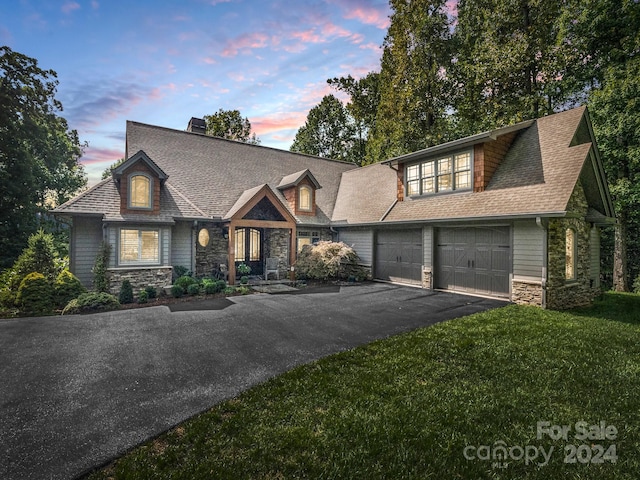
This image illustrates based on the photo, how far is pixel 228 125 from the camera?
31875 millimetres

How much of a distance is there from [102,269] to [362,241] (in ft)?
36.0

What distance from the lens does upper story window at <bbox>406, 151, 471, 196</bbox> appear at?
11.8m

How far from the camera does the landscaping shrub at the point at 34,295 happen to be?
847cm

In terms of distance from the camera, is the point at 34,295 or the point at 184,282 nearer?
the point at 34,295

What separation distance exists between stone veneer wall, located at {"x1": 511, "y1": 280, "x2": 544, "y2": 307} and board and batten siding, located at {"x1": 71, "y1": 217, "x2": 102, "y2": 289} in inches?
580

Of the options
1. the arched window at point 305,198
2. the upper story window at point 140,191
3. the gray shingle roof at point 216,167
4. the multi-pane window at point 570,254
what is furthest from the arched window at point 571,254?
the upper story window at point 140,191

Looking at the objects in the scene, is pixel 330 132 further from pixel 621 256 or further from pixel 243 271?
pixel 621 256

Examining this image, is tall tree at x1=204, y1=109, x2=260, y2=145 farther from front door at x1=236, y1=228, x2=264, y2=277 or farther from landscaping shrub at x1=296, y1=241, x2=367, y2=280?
landscaping shrub at x1=296, y1=241, x2=367, y2=280

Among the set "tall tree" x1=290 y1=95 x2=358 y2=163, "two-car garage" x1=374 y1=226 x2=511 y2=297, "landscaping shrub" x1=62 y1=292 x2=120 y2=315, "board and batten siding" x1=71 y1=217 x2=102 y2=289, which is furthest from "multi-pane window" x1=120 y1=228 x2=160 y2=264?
"tall tree" x1=290 y1=95 x2=358 y2=163

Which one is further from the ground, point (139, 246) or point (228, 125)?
point (228, 125)

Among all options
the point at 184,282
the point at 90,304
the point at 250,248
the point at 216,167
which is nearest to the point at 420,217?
the point at 250,248

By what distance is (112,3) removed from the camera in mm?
7699

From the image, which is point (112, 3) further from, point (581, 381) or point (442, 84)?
point (442, 84)

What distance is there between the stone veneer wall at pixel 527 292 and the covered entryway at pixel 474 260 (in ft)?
1.19
